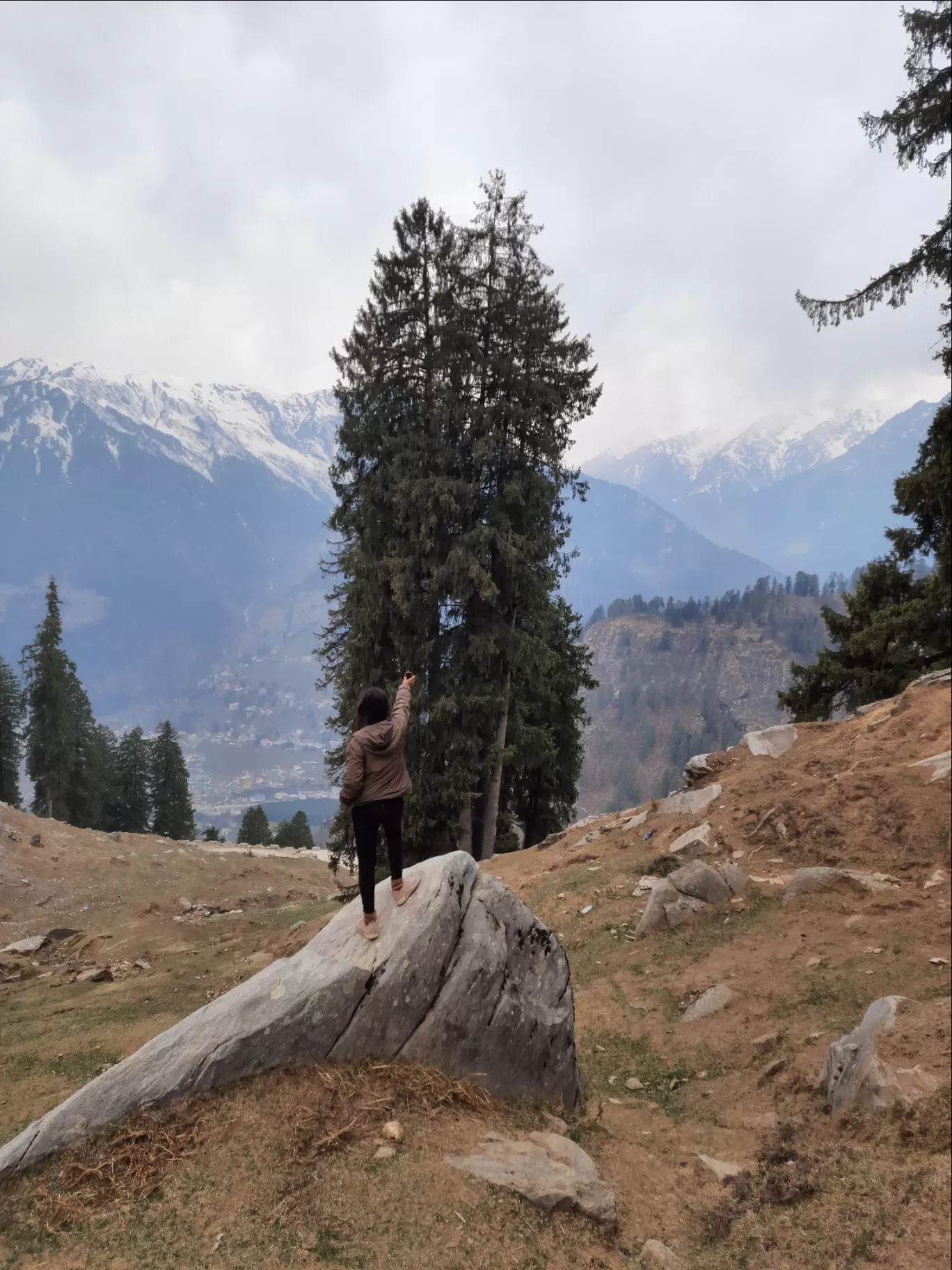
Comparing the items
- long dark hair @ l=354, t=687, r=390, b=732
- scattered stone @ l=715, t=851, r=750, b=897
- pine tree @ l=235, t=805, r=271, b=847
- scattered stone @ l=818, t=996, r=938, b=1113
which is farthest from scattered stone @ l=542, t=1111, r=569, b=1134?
pine tree @ l=235, t=805, r=271, b=847

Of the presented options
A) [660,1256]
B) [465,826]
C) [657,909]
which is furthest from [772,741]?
[660,1256]

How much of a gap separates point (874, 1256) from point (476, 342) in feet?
62.1

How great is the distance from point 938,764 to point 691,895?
5498mm

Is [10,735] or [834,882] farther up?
[10,735]

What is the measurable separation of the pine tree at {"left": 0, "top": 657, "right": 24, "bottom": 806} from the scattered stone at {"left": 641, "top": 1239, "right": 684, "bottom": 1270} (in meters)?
56.8

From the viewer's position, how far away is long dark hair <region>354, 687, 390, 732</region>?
7.42 meters

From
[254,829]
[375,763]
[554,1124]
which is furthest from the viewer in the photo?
[254,829]

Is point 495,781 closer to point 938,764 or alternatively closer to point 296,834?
point 938,764

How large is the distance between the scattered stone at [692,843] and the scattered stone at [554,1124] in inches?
341

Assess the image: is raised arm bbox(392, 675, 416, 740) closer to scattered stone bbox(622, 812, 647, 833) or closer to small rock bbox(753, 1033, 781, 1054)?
small rock bbox(753, 1033, 781, 1054)

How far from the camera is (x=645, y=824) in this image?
58.8 ft

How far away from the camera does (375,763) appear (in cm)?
736

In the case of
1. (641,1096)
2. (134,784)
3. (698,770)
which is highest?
(134,784)

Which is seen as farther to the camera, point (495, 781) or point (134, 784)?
point (134, 784)
